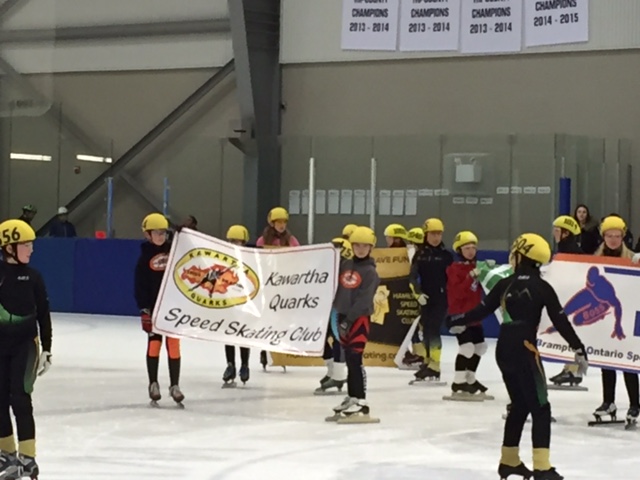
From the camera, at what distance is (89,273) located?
21203mm

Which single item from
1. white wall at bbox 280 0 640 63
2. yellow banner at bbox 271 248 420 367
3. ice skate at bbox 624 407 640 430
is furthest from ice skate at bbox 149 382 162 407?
white wall at bbox 280 0 640 63

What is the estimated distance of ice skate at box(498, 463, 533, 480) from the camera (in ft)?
23.3

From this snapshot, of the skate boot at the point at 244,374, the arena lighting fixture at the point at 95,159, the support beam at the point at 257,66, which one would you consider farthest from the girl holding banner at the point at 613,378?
the arena lighting fixture at the point at 95,159

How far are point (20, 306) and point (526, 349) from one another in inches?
114

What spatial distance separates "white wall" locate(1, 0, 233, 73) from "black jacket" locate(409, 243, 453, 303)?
41.4ft

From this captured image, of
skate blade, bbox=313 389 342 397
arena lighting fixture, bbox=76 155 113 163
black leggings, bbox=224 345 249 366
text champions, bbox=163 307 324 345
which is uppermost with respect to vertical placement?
arena lighting fixture, bbox=76 155 113 163

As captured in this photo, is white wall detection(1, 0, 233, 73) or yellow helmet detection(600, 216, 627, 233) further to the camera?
white wall detection(1, 0, 233, 73)

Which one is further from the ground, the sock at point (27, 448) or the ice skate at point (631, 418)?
the sock at point (27, 448)

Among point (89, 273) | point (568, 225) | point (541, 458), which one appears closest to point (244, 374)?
point (568, 225)

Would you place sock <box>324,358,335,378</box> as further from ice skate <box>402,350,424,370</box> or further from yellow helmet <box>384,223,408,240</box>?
yellow helmet <box>384,223,408,240</box>

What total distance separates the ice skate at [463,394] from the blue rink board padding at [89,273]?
34.2 ft

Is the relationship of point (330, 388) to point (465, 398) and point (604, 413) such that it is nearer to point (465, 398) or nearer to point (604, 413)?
point (465, 398)

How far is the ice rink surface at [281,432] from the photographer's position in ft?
25.2

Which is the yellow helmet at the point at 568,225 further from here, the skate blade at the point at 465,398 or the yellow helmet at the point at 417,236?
the yellow helmet at the point at 417,236
